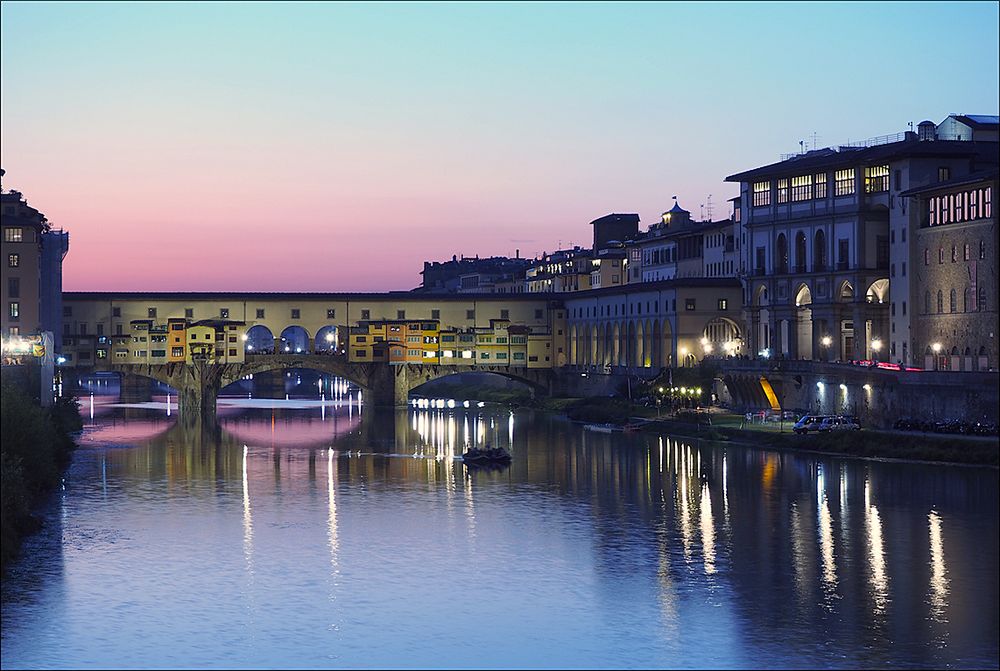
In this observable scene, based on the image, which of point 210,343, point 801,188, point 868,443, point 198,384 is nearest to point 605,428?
point 801,188

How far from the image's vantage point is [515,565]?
5947 centimetres

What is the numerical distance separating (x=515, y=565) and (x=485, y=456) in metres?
38.5

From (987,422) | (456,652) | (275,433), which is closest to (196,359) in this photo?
(275,433)

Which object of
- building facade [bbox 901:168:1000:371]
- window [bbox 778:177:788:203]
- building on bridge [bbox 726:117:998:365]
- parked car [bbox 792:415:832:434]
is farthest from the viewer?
window [bbox 778:177:788:203]

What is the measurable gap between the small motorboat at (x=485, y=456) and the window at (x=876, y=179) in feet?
129

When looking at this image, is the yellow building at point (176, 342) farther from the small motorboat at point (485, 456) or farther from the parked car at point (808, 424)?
the parked car at point (808, 424)

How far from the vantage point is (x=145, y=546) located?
6356cm

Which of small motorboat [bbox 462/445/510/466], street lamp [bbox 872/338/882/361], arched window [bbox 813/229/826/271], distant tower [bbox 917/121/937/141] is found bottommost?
small motorboat [bbox 462/445/510/466]

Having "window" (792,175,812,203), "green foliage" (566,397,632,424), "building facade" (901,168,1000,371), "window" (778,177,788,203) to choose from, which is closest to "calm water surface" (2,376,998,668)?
"building facade" (901,168,1000,371)

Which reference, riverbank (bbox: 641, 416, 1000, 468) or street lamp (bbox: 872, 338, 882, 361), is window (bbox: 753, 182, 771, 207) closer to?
street lamp (bbox: 872, 338, 882, 361)

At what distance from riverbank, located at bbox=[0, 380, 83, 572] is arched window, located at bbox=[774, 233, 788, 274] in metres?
65.3

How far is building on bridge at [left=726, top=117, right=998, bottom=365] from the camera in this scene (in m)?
112

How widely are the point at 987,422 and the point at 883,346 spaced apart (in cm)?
3053

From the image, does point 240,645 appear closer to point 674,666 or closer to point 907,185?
point 674,666
